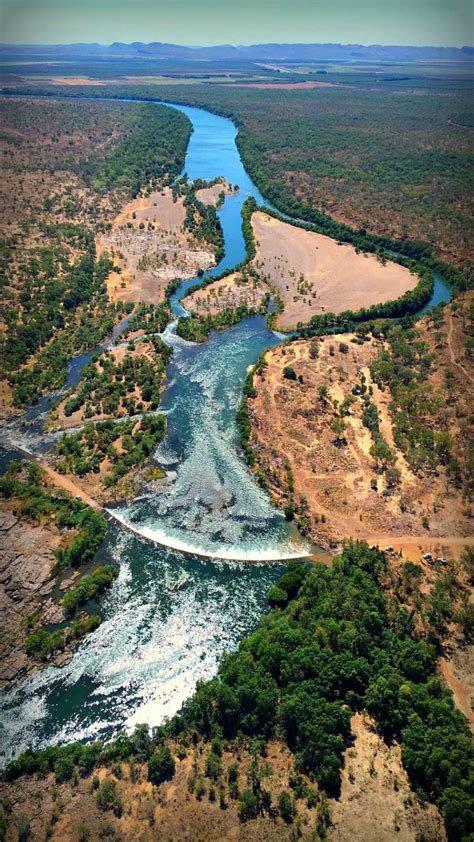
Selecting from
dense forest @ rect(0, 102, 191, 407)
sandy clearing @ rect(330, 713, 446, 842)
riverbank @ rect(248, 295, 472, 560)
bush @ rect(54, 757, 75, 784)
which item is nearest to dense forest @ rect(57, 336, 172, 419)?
dense forest @ rect(0, 102, 191, 407)

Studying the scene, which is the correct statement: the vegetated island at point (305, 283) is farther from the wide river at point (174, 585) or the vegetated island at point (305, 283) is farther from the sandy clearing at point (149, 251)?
the wide river at point (174, 585)

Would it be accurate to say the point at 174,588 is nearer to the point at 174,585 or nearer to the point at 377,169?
the point at 174,585

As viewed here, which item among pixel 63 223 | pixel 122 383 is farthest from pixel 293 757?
pixel 63 223

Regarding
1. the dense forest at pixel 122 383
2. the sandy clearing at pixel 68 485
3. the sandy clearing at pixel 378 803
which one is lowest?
the sandy clearing at pixel 378 803

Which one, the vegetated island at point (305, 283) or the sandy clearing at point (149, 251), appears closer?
the vegetated island at point (305, 283)

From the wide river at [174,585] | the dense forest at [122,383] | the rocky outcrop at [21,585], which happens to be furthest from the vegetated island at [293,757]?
the dense forest at [122,383]

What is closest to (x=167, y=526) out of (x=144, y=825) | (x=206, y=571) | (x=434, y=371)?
(x=206, y=571)
